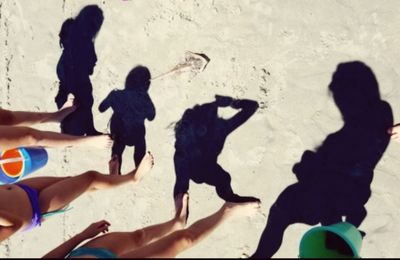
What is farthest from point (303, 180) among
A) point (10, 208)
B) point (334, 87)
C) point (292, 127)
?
point (10, 208)

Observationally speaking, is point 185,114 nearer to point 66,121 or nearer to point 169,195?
point 169,195

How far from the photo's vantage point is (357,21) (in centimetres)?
228

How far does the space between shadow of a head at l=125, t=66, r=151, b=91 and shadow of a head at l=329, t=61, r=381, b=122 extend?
1.09 meters

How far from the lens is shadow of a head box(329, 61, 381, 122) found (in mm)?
2293

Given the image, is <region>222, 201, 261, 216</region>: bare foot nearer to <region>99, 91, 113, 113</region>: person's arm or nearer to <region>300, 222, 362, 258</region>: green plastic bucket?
→ <region>300, 222, 362, 258</region>: green plastic bucket

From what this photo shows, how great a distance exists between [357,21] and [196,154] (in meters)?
1.17

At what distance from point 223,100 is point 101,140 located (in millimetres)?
811

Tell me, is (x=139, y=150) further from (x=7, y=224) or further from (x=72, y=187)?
(x=7, y=224)

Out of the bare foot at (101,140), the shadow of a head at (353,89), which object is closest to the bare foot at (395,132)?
the shadow of a head at (353,89)

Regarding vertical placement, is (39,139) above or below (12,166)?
above

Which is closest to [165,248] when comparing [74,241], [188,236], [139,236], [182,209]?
[188,236]

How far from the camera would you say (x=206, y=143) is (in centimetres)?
260

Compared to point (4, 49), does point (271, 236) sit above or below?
below

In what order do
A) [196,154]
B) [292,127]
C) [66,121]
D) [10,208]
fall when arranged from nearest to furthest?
[10,208] < [292,127] < [196,154] < [66,121]
